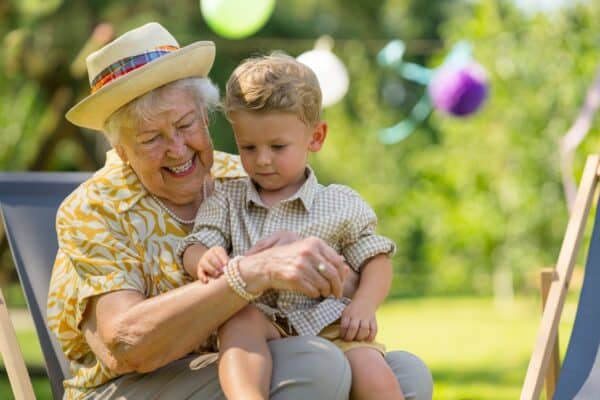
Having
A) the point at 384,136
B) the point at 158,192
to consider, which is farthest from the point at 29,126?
the point at 158,192

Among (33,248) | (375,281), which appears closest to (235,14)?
(33,248)

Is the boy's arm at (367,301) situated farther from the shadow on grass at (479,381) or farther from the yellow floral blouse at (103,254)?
the shadow on grass at (479,381)

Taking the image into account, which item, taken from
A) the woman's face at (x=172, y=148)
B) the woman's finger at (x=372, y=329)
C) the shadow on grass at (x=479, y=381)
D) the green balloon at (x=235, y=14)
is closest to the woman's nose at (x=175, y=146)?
the woman's face at (x=172, y=148)

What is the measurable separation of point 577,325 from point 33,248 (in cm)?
178

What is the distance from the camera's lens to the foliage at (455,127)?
1127 cm

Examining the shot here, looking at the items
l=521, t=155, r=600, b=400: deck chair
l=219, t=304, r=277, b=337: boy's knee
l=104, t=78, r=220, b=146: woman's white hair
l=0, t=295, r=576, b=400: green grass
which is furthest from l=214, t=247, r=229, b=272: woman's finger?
l=0, t=295, r=576, b=400: green grass

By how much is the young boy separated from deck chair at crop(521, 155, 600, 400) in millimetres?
684

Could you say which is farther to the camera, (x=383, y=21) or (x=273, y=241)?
(x=383, y=21)

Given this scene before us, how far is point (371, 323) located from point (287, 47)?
1148 centimetres

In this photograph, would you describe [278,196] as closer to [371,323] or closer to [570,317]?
[371,323]

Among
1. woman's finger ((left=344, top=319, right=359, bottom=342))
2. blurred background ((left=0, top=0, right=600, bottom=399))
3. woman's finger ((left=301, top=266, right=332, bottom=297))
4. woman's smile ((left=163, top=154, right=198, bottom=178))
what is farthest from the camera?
blurred background ((left=0, top=0, right=600, bottom=399))

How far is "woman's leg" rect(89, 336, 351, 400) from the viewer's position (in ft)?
8.59

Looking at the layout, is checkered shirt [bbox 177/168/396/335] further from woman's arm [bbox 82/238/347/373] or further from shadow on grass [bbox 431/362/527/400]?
shadow on grass [bbox 431/362/527/400]

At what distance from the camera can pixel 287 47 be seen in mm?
14031
